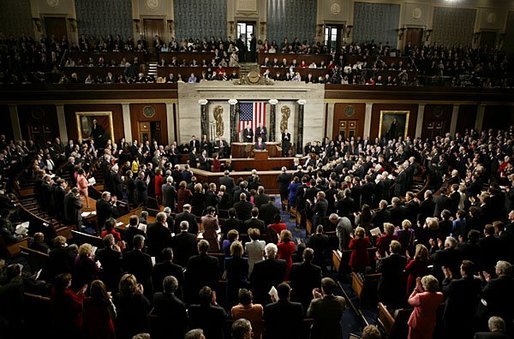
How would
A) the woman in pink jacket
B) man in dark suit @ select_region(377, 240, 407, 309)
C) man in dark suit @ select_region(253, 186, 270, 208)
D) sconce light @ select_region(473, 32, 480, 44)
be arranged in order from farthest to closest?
sconce light @ select_region(473, 32, 480, 44) → man in dark suit @ select_region(253, 186, 270, 208) → man in dark suit @ select_region(377, 240, 407, 309) → the woman in pink jacket

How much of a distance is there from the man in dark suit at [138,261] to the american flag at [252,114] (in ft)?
45.3

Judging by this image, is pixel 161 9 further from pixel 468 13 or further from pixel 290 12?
pixel 468 13

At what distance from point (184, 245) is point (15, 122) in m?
16.0

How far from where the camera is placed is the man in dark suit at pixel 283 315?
13.4 ft

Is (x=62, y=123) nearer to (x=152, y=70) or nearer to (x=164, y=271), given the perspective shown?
(x=152, y=70)

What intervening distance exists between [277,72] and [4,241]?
15.4 meters

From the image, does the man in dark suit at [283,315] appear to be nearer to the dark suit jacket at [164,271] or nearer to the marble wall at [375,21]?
the dark suit jacket at [164,271]

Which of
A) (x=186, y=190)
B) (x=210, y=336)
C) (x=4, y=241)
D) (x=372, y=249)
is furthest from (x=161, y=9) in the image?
(x=210, y=336)

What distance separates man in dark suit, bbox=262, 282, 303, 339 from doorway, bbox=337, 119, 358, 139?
17.3m

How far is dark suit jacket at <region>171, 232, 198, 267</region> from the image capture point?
598cm

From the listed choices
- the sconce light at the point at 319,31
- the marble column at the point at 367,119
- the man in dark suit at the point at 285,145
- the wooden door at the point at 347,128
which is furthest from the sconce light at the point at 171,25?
the marble column at the point at 367,119

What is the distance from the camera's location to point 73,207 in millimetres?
8930

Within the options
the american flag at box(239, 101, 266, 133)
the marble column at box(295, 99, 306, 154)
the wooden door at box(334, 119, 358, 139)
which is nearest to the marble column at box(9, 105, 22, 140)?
the american flag at box(239, 101, 266, 133)

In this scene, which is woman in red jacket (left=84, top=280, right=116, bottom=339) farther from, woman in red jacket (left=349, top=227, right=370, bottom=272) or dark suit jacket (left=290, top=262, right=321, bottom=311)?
woman in red jacket (left=349, top=227, right=370, bottom=272)
